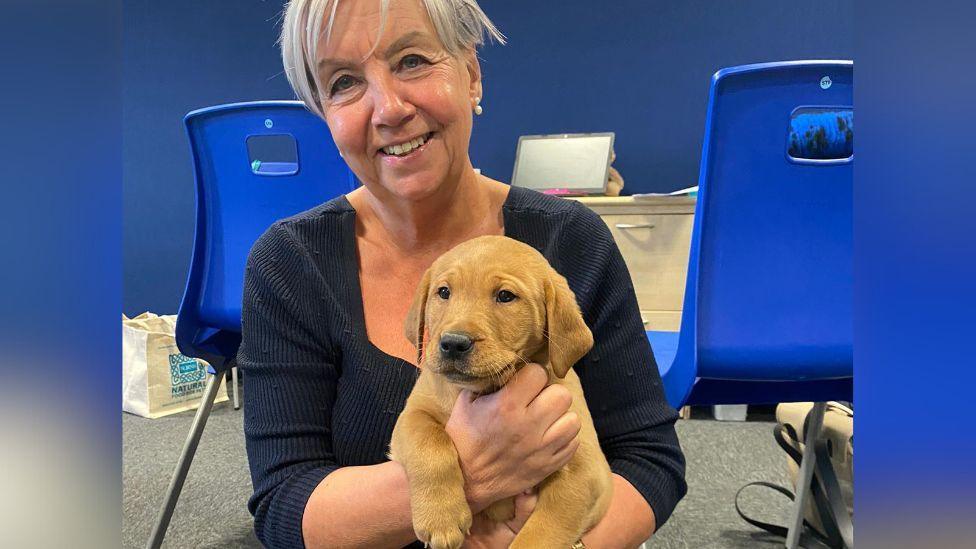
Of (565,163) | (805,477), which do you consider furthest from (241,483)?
(565,163)

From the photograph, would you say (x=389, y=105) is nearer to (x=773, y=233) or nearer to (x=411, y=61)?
(x=411, y=61)

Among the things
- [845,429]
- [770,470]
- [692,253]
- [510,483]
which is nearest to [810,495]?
[845,429]

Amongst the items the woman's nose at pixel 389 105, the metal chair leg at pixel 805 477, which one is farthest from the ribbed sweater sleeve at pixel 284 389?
the metal chair leg at pixel 805 477

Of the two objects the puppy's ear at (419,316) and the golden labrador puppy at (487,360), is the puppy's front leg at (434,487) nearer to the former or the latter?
the golden labrador puppy at (487,360)

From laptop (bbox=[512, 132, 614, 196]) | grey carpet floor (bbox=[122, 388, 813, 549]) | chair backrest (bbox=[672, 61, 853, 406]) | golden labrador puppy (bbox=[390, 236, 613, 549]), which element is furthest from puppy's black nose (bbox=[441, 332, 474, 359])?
laptop (bbox=[512, 132, 614, 196])

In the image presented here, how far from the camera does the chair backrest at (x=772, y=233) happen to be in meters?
1.56

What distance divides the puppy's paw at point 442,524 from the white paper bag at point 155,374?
3518mm

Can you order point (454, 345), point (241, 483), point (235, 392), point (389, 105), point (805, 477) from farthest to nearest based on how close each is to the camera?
point (235, 392) → point (241, 483) → point (805, 477) → point (389, 105) → point (454, 345)

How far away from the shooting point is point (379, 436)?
1.24 m

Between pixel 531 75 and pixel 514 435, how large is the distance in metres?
4.58

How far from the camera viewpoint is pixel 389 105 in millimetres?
1086
